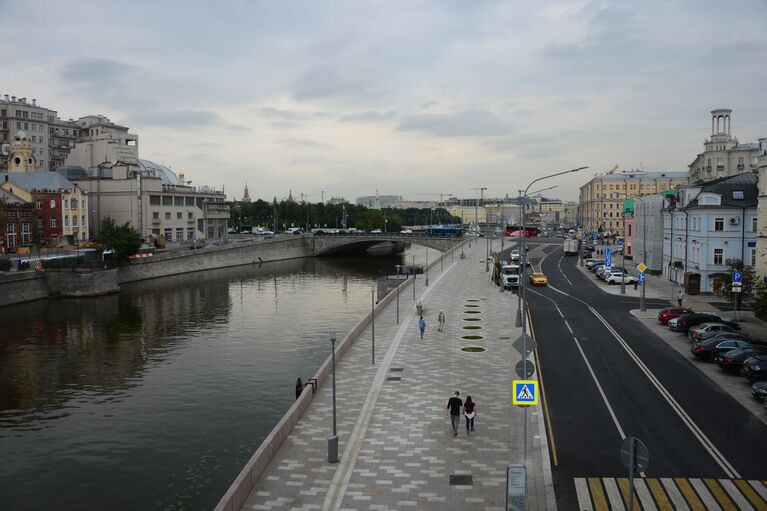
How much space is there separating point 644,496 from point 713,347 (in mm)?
17764

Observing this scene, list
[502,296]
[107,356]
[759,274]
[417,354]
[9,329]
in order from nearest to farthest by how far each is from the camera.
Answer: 1. [417,354]
2. [107,356]
3. [759,274]
4. [9,329]
5. [502,296]

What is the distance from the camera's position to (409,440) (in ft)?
70.0

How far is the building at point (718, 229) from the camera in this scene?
181 ft

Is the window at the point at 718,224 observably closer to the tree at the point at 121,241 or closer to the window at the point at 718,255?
the window at the point at 718,255

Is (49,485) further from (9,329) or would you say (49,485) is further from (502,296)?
(502,296)

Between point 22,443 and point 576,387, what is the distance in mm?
23401

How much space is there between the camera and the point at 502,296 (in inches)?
2307

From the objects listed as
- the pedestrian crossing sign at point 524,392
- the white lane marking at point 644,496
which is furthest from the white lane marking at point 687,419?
the pedestrian crossing sign at point 524,392

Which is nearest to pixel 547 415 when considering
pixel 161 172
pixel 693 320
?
pixel 693 320

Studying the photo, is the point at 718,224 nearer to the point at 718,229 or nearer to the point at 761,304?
the point at 718,229

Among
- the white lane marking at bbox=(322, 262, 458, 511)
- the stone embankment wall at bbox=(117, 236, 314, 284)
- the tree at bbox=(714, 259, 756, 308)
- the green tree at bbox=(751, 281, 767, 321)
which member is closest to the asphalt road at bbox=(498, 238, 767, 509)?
the green tree at bbox=(751, 281, 767, 321)

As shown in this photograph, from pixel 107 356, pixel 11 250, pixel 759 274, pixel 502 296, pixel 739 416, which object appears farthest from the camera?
pixel 11 250

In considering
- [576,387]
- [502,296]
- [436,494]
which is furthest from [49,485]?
[502,296]

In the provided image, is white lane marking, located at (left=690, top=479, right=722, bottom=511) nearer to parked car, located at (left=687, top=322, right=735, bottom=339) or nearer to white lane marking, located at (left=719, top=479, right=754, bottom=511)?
white lane marking, located at (left=719, top=479, right=754, bottom=511)
